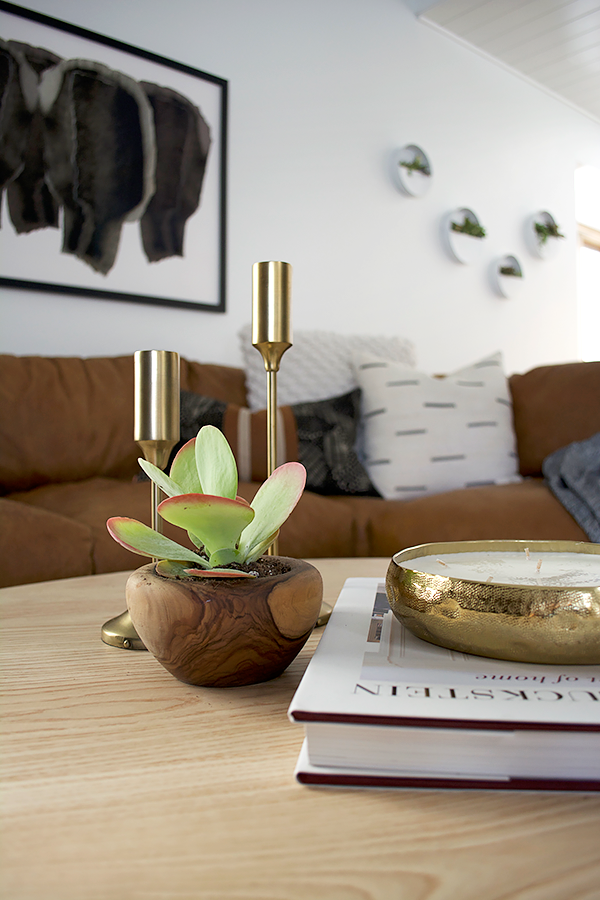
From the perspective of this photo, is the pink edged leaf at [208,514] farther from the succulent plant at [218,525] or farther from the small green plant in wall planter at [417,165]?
the small green plant in wall planter at [417,165]

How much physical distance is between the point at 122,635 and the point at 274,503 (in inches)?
8.0

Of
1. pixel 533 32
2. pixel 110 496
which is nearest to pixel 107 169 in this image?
pixel 110 496

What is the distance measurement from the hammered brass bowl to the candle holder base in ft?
0.80

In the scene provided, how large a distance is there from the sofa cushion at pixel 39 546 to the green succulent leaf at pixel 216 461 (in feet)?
3.33

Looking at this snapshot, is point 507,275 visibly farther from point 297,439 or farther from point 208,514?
point 208,514

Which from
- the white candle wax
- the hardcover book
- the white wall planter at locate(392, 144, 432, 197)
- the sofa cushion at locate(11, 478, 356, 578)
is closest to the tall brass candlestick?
the white candle wax

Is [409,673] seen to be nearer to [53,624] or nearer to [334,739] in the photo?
[334,739]

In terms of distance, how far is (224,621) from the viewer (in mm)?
372

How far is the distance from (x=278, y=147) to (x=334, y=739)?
2.85m

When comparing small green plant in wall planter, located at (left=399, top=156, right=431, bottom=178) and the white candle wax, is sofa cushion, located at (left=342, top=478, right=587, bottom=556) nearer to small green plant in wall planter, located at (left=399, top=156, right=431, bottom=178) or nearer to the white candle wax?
the white candle wax

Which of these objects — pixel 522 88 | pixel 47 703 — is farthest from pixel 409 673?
pixel 522 88

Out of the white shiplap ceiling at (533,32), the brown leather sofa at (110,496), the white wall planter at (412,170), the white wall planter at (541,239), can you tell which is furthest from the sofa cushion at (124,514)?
the white shiplap ceiling at (533,32)

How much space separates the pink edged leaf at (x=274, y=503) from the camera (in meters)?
0.41

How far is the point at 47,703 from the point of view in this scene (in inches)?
16.0
